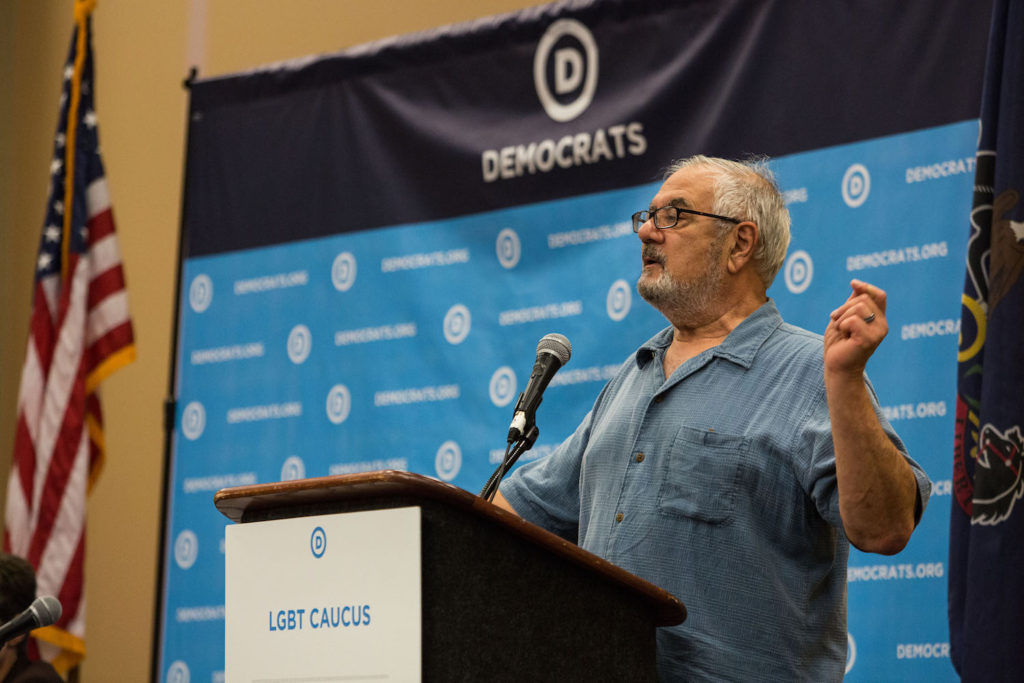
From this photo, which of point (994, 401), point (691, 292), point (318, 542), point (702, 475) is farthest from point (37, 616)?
point (994, 401)

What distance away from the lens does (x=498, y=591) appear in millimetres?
1679

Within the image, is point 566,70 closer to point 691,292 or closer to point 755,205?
point 755,205

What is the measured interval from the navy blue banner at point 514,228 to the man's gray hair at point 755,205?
0.92 meters

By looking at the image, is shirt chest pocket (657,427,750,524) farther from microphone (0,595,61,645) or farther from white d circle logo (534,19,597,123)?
white d circle logo (534,19,597,123)

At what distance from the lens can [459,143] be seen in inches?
169

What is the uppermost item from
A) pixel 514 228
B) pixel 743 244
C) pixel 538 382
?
pixel 514 228

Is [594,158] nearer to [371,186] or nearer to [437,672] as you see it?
[371,186]

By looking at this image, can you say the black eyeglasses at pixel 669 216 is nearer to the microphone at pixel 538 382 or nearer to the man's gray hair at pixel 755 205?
the man's gray hair at pixel 755 205

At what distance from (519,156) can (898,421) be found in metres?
1.55

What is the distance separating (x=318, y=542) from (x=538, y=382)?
22.0 inches

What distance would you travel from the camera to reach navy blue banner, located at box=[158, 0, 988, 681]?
3273mm

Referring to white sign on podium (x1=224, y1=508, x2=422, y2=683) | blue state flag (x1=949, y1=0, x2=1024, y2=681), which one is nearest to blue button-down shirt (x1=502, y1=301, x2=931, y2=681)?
white sign on podium (x1=224, y1=508, x2=422, y2=683)

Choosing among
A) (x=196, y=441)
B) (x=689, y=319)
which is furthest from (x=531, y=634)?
(x=196, y=441)

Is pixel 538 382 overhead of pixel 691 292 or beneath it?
beneath
